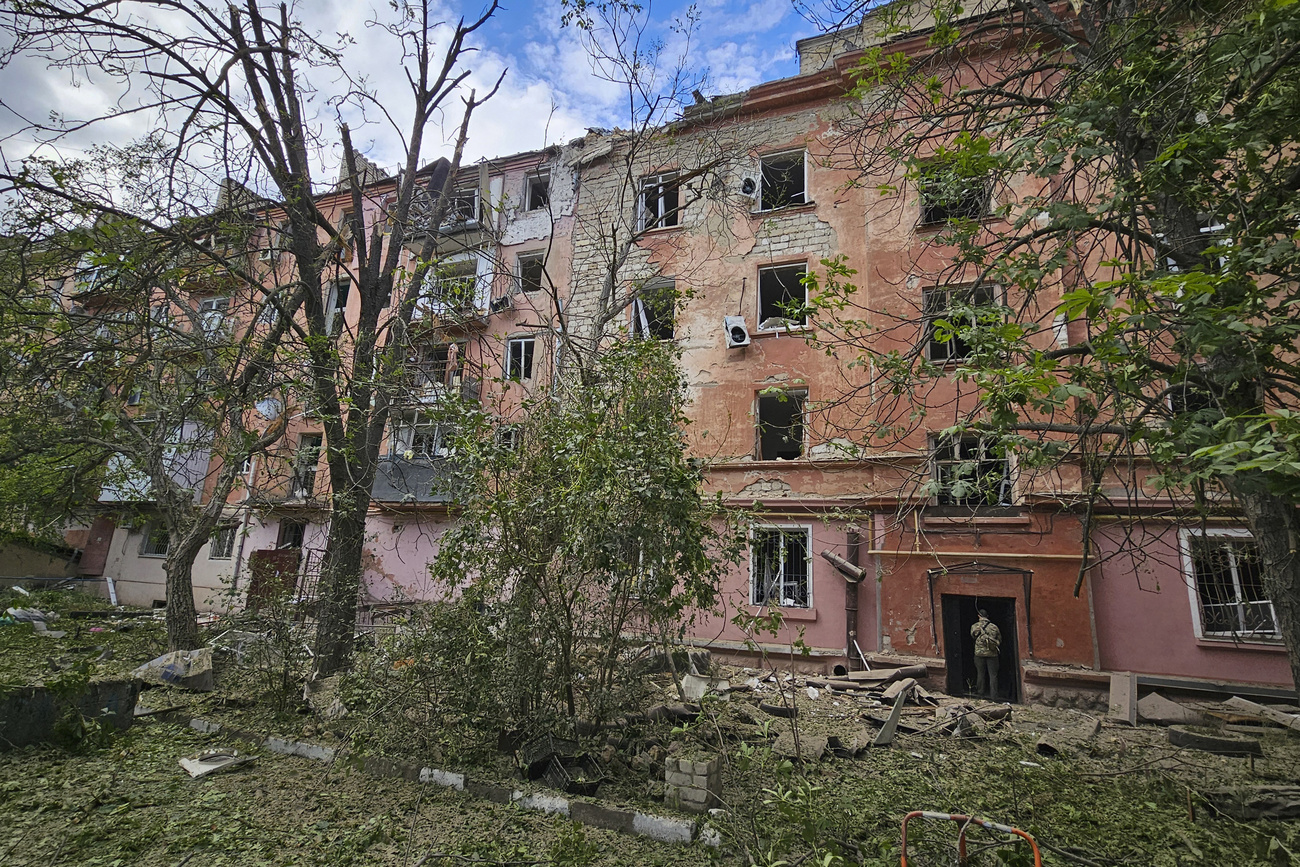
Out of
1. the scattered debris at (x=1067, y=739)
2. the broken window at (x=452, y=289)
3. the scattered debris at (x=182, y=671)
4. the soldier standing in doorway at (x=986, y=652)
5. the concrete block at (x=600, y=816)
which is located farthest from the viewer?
the soldier standing in doorway at (x=986, y=652)

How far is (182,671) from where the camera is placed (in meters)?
8.41

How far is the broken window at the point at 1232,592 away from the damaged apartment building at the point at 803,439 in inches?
1.3

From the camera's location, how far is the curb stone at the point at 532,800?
4480mm

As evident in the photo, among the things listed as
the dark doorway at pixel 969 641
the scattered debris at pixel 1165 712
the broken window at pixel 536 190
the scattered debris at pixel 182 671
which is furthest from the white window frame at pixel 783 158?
the scattered debris at pixel 182 671

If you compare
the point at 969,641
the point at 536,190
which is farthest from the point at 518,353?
the point at 969,641

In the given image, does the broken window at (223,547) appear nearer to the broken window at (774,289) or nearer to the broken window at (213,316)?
the broken window at (213,316)

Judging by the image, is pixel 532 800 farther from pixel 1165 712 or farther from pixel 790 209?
pixel 790 209

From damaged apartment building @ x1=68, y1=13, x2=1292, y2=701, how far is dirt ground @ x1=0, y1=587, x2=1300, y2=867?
2.07m

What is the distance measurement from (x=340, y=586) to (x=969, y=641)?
10.3 m

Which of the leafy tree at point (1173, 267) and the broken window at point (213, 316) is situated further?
the broken window at point (213, 316)

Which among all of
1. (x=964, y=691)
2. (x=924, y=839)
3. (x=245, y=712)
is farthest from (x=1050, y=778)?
(x=245, y=712)

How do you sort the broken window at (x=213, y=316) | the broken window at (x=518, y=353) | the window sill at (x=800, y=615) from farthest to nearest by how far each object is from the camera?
the broken window at (x=518, y=353)
the window sill at (x=800, y=615)
the broken window at (x=213, y=316)

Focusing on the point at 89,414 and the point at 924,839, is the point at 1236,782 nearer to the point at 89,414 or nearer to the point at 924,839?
the point at 924,839

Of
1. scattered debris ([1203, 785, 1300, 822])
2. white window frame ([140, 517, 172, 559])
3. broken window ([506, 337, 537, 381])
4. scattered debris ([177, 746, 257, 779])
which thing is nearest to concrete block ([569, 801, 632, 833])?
scattered debris ([177, 746, 257, 779])
